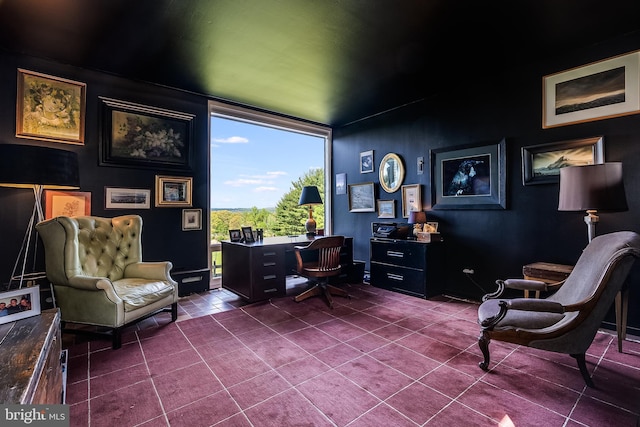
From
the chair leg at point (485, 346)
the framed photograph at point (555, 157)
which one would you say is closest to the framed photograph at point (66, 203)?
the chair leg at point (485, 346)

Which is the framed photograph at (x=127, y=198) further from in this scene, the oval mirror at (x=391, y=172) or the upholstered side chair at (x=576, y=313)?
the upholstered side chair at (x=576, y=313)

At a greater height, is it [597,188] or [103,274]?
[597,188]

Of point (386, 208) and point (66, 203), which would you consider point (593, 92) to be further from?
point (66, 203)

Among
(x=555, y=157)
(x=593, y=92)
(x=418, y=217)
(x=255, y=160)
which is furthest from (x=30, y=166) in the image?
(x=593, y=92)

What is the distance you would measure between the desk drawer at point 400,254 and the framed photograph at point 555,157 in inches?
55.6

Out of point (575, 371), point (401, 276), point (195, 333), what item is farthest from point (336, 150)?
point (575, 371)

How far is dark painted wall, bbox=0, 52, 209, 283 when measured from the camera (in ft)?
9.70

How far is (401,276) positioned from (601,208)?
7.28 ft

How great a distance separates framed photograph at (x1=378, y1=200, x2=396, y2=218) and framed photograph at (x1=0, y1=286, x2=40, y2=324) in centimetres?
412

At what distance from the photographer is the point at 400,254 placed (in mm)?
4020

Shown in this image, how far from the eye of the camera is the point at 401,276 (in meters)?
4.01

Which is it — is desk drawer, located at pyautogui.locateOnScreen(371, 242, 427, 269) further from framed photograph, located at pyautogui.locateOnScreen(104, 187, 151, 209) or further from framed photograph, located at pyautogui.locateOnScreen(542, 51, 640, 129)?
framed photograph, located at pyautogui.locateOnScreen(104, 187, 151, 209)

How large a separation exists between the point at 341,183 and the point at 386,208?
3.78 feet

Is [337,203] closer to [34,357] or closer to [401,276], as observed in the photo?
[401,276]
